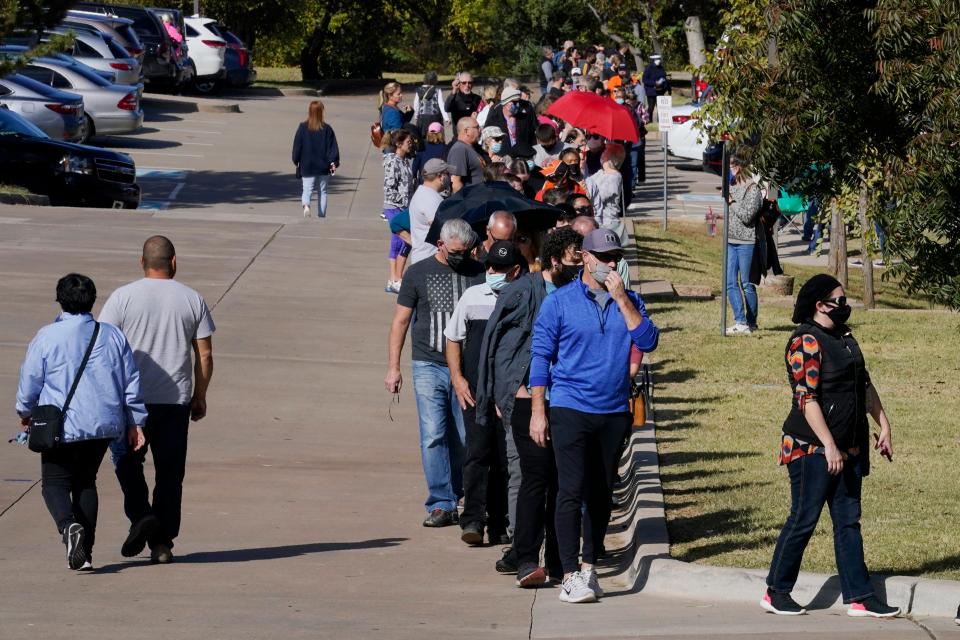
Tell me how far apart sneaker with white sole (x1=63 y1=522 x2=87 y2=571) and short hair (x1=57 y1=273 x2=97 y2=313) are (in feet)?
3.58

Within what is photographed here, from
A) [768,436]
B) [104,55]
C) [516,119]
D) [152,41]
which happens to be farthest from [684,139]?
[768,436]

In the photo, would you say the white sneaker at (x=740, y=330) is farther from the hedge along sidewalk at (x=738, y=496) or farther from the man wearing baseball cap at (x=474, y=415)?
the man wearing baseball cap at (x=474, y=415)

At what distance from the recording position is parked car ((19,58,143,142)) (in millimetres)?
32375

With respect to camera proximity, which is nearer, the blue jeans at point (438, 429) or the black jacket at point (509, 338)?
the black jacket at point (509, 338)

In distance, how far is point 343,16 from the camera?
56688 mm

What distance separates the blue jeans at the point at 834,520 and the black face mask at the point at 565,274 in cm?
151

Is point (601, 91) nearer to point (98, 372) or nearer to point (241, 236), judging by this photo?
point (241, 236)

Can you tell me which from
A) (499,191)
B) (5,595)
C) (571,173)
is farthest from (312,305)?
(5,595)

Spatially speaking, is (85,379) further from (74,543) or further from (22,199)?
(22,199)

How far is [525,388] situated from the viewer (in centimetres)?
812

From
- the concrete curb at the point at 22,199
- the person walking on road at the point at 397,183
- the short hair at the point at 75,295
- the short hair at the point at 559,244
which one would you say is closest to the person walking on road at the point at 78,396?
the short hair at the point at 75,295

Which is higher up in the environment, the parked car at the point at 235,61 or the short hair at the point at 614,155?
the parked car at the point at 235,61

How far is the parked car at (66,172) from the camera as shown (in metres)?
23.2

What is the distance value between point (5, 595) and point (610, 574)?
10.4 feet
